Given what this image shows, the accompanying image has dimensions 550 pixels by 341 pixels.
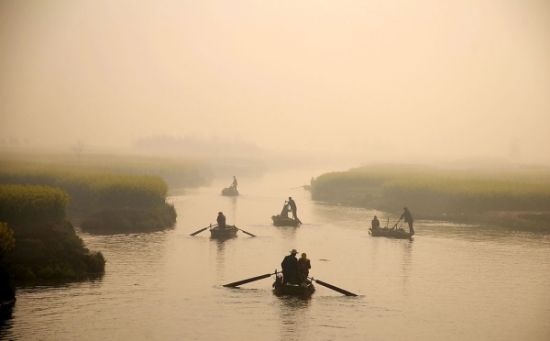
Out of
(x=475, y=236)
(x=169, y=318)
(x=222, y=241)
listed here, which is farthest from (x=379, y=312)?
(x=475, y=236)

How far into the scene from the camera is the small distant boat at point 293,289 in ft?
124

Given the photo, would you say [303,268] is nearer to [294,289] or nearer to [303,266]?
[303,266]

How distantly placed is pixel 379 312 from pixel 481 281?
10.8 m

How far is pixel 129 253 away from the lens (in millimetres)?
50812

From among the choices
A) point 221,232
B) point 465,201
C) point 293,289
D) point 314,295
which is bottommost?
point 314,295

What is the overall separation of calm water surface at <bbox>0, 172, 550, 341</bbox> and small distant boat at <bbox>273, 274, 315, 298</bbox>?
47 centimetres

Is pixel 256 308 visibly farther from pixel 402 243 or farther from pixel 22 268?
pixel 402 243

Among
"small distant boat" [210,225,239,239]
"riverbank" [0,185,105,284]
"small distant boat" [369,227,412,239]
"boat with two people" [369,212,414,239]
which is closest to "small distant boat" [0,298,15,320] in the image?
"riverbank" [0,185,105,284]

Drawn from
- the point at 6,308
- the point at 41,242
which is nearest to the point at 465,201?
the point at 41,242

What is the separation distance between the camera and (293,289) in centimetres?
3794

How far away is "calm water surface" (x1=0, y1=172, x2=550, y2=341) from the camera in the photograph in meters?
32.0

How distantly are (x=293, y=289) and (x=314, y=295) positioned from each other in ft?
3.99

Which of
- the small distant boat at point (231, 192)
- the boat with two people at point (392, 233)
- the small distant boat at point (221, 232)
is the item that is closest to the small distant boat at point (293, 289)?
the small distant boat at point (221, 232)

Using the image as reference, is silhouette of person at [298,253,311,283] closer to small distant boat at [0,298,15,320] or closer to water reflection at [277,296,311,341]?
water reflection at [277,296,311,341]
